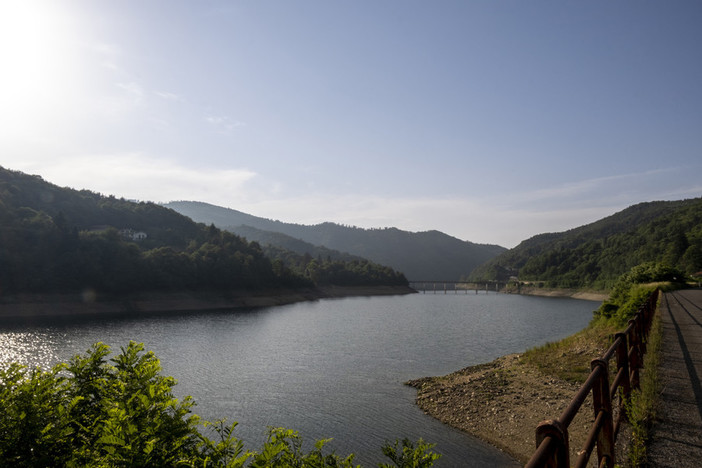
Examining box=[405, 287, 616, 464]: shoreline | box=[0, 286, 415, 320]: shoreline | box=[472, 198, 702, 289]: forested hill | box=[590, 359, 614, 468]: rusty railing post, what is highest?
box=[472, 198, 702, 289]: forested hill

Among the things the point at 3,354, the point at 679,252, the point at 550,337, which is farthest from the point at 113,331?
the point at 679,252

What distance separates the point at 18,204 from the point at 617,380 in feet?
371

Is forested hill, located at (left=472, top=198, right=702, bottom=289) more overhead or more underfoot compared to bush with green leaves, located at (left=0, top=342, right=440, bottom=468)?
more overhead

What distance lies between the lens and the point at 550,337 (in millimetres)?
43719

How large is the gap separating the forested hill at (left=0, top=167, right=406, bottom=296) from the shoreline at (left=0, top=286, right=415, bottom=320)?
72.5 inches

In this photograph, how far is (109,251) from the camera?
82.9 m

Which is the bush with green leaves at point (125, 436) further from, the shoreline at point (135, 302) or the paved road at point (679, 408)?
the shoreline at point (135, 302)

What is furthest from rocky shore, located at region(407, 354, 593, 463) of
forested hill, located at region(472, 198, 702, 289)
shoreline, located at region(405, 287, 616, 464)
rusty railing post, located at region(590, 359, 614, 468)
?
forested hill, located at region(472, 198, 702, 289)

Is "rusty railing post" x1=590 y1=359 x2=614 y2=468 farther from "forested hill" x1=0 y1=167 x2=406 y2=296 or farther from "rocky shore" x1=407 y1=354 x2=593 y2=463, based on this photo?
"forested hill" x1=0 y1=167 x2=406 y2=296

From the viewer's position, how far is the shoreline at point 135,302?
59578mm

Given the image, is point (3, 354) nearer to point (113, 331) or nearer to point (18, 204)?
point (113, 331)

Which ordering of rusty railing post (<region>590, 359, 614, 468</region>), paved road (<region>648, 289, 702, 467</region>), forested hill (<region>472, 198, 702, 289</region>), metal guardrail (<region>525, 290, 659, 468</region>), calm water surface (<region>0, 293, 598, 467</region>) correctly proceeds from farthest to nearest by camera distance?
forested hill (<region>472, 198, 702, 289</region>) → calm water surface (<region>0, 293, 598, 467</region>) → paved road (<region>648, 289, 702, 467</region>) → rusty railing post (<region>590, 359, 614, 468</region>) → metal guardrail (<region>525, 290, 659, 468</region>)

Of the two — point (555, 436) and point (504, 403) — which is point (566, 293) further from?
point (555, 436)

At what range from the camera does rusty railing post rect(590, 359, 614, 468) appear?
4.34m
